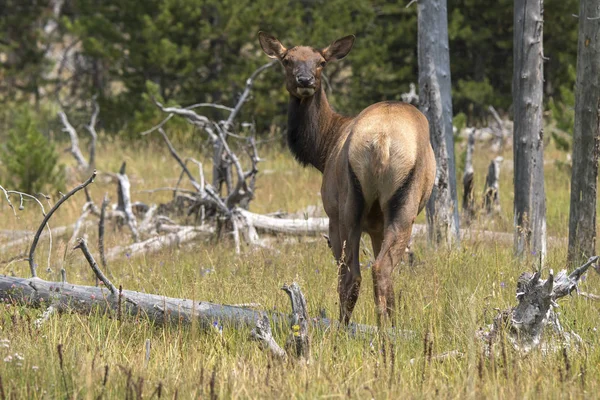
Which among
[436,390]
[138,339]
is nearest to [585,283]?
[436,390]

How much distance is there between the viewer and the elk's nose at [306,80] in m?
6.38

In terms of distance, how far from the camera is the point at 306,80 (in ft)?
20.9

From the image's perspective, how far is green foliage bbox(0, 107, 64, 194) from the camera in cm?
1126

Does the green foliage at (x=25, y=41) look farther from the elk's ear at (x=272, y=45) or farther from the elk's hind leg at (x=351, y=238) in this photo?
the elk's hind leg at (x=351, y=238)

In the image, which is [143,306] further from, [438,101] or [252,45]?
[252,45]

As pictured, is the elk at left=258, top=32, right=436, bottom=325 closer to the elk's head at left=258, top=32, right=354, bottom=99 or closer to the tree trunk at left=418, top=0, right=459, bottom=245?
the elk's head at left=258, top=32, right=354, bottom=99

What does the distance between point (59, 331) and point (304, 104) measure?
118 inches

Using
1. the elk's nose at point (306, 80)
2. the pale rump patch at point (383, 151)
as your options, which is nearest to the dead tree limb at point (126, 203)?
the elk's nose at point (306, 80)

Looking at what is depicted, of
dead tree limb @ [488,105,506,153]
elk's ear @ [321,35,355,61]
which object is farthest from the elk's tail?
dead tree limb @ [488,105,506,153]

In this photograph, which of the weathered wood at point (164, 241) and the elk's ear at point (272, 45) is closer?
the elk's ear at point (272, 45)

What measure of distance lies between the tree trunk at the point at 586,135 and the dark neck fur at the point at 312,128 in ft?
6.09

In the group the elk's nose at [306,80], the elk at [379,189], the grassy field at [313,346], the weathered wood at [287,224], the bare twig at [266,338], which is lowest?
the weathered wood at [287,224]

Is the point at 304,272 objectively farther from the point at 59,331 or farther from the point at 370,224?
the point at 59,331

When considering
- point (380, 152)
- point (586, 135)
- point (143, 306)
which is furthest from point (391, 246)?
point (586, 135)
